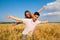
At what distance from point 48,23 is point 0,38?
2.48ft

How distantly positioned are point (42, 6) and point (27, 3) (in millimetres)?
233

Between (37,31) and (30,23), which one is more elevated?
(30,23)

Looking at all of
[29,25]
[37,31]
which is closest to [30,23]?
[29,25]

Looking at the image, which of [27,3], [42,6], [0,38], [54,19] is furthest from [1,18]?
[54,19]

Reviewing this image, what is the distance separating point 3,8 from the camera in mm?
2404

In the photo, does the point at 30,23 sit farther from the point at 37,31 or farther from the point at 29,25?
the point at 37,31

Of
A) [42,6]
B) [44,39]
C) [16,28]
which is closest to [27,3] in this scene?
[42,6]

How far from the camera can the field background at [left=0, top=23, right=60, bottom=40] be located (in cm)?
232

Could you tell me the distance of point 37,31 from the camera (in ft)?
7.68

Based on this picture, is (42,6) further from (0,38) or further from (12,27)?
(0,38)

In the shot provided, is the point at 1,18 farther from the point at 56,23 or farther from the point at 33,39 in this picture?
the point at 56,23

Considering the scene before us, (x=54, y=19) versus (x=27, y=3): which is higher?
(x=27, y=3)

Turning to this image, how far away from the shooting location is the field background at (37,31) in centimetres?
232

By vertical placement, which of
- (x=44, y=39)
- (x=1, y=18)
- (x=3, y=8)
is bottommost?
(x=44, y=39)
